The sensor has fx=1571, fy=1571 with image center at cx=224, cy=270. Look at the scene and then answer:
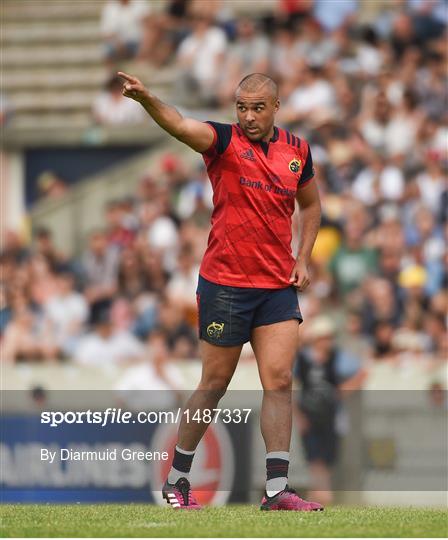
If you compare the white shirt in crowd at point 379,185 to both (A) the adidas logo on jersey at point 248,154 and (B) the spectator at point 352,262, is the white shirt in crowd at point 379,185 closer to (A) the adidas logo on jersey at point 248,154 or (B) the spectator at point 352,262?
(B) the spectator at point 352,262

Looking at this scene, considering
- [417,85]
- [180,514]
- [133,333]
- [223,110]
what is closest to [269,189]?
[180,514]

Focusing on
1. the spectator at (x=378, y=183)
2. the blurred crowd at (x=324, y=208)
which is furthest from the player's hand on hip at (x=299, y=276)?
the spectator at (x=378, y=183)

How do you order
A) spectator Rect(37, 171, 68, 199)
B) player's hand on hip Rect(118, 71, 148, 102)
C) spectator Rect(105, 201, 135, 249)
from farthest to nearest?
spectator Rect(37, 171, 68, 199) → spectator Rect(105, 201, 135, 249) → player's hand on hip Rect(118, 71, 148, 102)

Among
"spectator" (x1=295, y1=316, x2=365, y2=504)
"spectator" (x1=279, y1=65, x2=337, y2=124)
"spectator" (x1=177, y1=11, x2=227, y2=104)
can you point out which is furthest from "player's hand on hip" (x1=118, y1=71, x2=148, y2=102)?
"spectator" (x1=177, y1=11, x2=227, y2=104)

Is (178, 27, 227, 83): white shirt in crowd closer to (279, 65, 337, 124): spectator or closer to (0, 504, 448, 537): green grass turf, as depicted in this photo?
(279, 65, 337, 124): spectator

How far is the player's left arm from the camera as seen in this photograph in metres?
8.48

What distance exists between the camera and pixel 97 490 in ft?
36.8

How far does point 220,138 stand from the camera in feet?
26.9

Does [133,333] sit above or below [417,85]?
below

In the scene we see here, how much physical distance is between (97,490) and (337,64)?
8723 millimetres

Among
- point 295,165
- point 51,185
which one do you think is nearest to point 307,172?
point 295,165

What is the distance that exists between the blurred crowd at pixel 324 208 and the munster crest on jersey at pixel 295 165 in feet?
17.1

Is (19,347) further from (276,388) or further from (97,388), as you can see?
(276,388)

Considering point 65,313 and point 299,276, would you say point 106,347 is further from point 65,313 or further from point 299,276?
point 299,276
